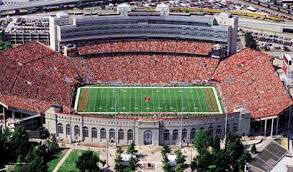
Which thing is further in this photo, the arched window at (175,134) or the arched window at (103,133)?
the arched window at (103,133)

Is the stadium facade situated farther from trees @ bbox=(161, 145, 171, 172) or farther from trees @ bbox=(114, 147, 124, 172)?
trees @ bbox=(114, 147, 124, 172)

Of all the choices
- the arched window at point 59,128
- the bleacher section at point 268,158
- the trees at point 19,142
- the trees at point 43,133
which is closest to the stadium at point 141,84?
the arched window at point 59,128

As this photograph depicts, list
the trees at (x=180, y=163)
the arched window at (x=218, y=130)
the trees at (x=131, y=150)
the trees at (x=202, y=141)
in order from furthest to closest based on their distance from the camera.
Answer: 1. the arched window at (x=218, y=130)
2. the trees at (x=202, y=141)
3. the trees at (x=131, y=150)
4. the trees at (x=180, y=163)

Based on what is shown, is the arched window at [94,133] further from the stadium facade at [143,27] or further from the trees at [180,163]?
the stadium facade at [143,27]

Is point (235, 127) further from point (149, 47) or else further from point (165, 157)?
point (149, 47)

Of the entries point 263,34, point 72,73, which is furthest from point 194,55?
point 263,34

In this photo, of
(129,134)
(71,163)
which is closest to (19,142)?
(71,163)
